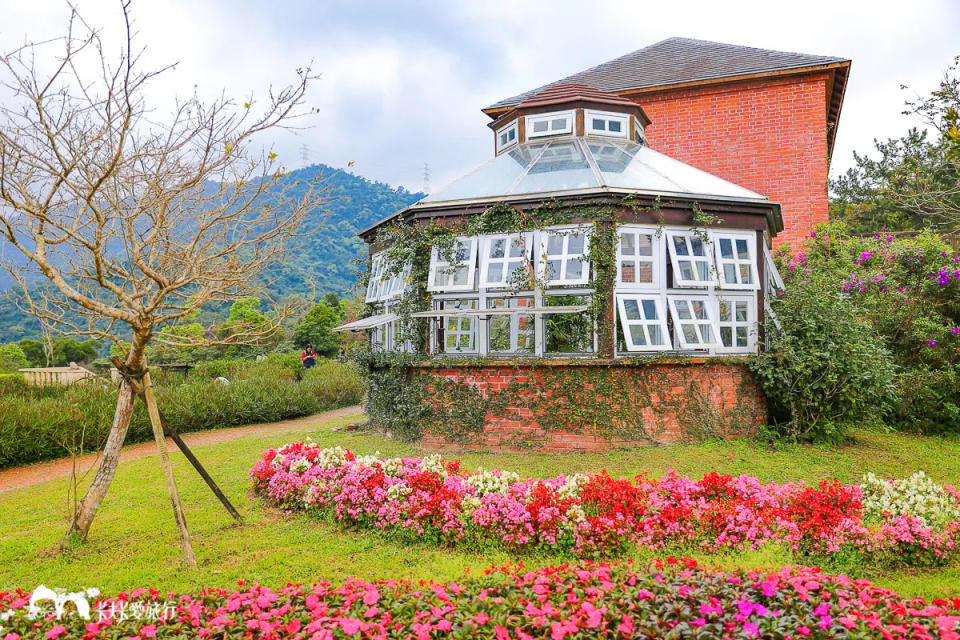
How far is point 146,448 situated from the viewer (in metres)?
11.4

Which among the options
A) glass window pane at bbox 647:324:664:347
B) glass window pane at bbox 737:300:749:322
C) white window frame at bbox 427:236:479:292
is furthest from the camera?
glass window pane at bbox 737:300:749:322

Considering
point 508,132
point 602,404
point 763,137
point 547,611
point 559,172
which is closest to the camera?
point 547,611

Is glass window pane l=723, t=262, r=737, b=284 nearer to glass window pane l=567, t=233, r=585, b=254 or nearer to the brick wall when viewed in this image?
glass window pane l=567, t=233, r=585, b=254

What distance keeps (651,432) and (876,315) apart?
557 cm

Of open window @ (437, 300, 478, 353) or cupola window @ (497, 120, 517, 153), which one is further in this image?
cupola window @ (497, 120, 517, 153)

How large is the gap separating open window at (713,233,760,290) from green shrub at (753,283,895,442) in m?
0.76

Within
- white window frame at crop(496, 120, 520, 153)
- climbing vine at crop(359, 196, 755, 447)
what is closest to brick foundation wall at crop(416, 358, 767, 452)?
climbing vine at crop(359, 196, 755, 447)

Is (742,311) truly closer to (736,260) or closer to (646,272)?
(736,260)

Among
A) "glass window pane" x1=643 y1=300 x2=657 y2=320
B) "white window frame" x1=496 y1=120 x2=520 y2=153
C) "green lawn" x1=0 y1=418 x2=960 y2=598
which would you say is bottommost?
"green lawn" x1=0 y1=418 x2=960 y2=598

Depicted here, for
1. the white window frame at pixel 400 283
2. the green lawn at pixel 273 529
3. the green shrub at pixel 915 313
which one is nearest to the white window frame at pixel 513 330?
the white window frame at pixel 400 283

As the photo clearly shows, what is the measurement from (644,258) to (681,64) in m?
10.2

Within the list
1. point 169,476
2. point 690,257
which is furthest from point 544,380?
point 169,476

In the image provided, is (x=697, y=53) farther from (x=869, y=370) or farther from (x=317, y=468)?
(x=317, y=468)

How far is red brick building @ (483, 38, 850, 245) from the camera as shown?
15438 millimetres
